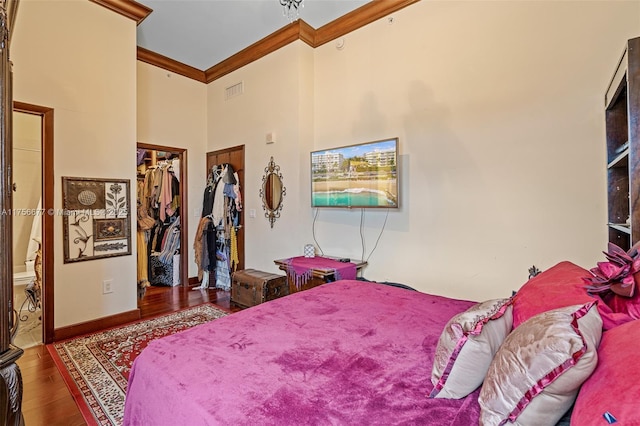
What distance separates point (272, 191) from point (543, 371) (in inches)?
131

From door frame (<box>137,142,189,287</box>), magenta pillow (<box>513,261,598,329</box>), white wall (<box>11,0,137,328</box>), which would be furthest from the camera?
door frame (<box>137,142,189,287</box>)

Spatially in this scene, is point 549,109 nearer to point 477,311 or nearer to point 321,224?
point 477,311

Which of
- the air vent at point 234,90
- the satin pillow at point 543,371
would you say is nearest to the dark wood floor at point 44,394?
the satin pillow at point 543,371

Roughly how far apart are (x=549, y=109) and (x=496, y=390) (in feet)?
7.16

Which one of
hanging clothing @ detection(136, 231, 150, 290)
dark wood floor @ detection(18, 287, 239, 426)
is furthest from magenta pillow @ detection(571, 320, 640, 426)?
hanging clothing @ detection(136, 231, 150, 290)

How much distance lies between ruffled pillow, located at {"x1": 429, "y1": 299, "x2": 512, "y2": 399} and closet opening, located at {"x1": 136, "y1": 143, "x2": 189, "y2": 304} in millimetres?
4225

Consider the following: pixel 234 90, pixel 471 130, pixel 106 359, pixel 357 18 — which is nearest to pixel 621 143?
pixel 471 130

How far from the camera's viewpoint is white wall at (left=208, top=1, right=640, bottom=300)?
2.08m

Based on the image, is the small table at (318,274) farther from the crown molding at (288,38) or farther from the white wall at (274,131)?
the crown molding at (288,38)

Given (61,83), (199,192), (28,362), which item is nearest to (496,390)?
(28,362)

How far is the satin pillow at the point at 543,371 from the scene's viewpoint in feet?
2.23

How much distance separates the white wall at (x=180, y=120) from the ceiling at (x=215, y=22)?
374mm

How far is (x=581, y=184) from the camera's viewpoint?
2.08 m

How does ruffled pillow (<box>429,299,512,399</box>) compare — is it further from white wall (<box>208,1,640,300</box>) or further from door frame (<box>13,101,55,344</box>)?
door frame (<box>13,101,55,344</box>)
